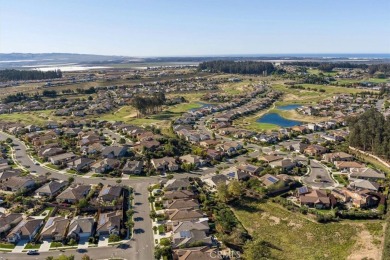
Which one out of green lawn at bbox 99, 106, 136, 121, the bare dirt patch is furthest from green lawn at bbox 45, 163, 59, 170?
the bare dirt patch

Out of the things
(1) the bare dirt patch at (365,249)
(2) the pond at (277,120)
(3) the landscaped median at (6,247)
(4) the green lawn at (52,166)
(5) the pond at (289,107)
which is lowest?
(1) the bare dirt patch at (365,249)

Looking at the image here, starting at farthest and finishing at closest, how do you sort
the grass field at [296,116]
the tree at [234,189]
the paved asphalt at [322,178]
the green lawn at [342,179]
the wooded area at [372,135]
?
the grass field at [296,116] < the wooded area at [372,135] < the green lawn at [342,179] < the paved asphalt at [322,178] < the tree at [234,189]

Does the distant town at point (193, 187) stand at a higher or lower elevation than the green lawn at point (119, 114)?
lower

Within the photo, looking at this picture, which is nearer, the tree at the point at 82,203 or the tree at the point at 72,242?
the tree at the point at 72,242

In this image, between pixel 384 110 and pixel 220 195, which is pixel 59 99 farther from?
pixel 384 110

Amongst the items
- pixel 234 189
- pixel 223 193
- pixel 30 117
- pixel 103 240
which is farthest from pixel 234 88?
pixel 103 240

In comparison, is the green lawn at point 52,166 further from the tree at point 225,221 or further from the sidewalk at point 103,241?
the tree at point 225,221

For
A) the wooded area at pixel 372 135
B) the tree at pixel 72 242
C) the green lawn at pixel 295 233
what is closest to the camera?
the green lawn at pixel 295 233

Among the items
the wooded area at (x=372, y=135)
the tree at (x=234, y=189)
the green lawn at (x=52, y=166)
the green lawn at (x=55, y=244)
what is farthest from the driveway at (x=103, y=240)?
the wooded area at (x=372, y=135)

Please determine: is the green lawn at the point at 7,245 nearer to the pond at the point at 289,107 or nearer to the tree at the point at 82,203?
the tree at the point at 82,203
